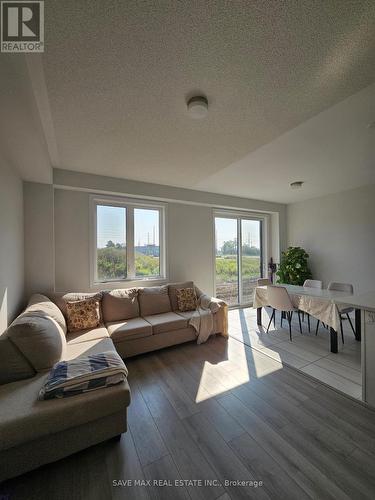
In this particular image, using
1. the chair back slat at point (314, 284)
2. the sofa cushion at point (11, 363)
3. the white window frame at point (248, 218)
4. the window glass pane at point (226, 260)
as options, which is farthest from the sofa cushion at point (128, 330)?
the chair back slat at point (314, 284)

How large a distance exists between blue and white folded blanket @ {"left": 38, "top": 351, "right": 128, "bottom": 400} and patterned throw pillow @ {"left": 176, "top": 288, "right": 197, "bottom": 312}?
73.0 inches

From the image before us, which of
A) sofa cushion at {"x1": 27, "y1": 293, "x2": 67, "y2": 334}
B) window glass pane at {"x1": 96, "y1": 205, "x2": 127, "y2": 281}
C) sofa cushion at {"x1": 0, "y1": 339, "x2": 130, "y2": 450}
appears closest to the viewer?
sofa cushion at {"x1": 0, "y1": 339, "x2": 130, "y2": 450}

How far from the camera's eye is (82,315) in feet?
9.16

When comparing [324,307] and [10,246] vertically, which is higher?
[10,246]

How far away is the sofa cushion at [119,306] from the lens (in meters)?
3.08

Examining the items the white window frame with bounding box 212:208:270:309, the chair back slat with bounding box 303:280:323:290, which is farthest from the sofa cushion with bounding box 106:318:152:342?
the chair back slat with bounding box 303:280:323:290

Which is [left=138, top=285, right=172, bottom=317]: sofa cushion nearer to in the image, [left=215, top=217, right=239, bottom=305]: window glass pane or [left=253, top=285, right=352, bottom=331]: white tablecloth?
[left=215, top=217, right=239, bottom=305]: window glass pane

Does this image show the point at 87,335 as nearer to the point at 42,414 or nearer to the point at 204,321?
the point at 42,414

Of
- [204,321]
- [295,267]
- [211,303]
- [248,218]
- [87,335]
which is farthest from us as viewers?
[248,218]

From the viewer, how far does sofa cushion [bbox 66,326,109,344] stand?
2.47m

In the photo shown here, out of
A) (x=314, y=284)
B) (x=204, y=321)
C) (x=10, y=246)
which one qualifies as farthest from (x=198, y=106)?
(x=314, y=284)

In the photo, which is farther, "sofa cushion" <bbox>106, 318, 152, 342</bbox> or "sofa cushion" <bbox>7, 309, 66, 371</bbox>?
"sofa cushion" <bbox>106, 318, 152, 342</bbox>

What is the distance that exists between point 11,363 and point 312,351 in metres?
3.37

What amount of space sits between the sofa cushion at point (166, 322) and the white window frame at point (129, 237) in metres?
0.86
